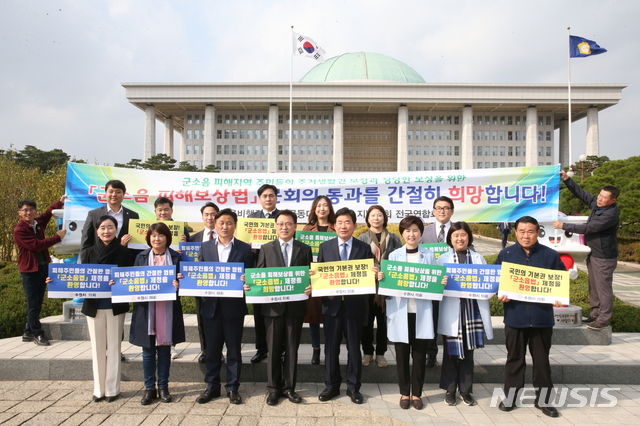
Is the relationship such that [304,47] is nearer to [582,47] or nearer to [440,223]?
[582,47]

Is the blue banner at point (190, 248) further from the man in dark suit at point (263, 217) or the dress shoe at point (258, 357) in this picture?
the dress shoe at point (258, 357)

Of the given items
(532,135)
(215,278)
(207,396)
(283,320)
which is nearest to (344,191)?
(283,320)

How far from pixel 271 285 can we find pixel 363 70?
203 ft

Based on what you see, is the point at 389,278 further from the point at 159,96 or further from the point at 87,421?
the point at 159,96

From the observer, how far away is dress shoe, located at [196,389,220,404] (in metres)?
4.05

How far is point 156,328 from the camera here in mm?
4059

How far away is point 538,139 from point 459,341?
65849 mm

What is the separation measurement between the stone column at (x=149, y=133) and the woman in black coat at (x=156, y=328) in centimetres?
5355

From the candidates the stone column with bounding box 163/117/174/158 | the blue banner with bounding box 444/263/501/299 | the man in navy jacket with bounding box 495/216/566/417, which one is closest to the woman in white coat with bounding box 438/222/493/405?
the blue banner with bounding box 444/263/501/299

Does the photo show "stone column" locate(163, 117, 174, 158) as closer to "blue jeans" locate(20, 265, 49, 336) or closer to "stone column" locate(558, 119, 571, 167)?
"stone column" locate(558, 119, 571, 167)

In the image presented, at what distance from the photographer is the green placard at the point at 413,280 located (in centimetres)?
388

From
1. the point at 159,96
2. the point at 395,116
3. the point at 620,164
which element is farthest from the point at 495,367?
the point at 395,116

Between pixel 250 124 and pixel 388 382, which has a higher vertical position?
pixel 250 124

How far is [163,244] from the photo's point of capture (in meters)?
4.18
